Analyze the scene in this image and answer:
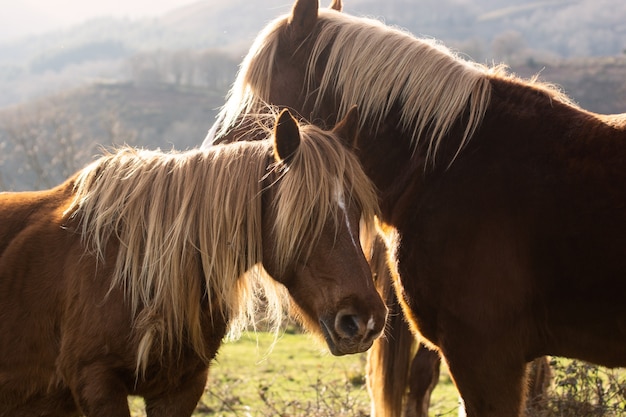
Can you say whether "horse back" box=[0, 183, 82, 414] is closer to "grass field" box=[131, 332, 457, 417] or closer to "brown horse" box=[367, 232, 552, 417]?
"grass field" box=[131, 332, 457, 417]

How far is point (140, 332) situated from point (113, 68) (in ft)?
447

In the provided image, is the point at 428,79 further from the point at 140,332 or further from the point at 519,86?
the point at 140,332

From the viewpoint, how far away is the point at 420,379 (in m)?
4.80

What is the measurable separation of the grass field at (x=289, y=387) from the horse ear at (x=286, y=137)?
84cm

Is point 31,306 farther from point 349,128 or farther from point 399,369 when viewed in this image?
point 399,369

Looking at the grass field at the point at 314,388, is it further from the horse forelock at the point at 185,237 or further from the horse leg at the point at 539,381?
the horse forelock at the point at 185,237

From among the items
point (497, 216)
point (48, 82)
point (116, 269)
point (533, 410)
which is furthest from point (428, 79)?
point (48, 82)

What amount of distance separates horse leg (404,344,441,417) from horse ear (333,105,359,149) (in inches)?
84.6

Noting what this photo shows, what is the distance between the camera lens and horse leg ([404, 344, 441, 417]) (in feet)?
15.7

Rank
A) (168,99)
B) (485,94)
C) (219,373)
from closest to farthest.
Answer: (485,94)
(219,373)
(168,99)

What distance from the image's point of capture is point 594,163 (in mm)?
2969

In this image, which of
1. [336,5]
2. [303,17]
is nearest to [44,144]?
[336,5]

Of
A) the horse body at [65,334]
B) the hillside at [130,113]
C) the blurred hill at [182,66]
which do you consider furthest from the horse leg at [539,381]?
the hillside at [130,113]

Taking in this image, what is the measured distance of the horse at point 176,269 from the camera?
9.21 ft
